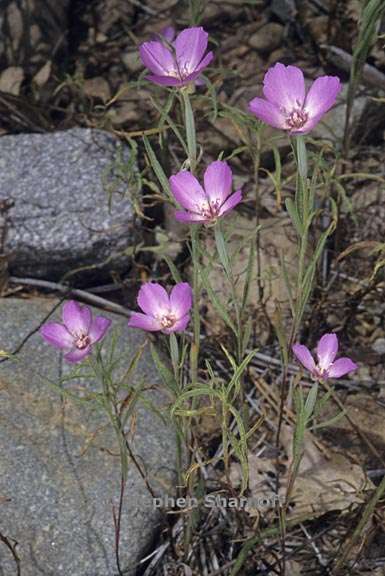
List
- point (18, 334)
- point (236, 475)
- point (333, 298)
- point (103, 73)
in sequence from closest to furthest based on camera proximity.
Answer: point (236, 475)
point (18, 334)
point (333, 298)
point (103, 73)

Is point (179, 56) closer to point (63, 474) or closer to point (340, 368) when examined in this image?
point (340, 368)

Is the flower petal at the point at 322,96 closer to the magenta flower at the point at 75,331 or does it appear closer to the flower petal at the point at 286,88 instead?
the flower petal at the point at 286,88

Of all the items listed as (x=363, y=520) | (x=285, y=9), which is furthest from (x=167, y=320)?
(x=285, y=9)

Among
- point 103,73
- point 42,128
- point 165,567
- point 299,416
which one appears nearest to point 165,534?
point 165,567

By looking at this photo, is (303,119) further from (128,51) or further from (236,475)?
(128,51)

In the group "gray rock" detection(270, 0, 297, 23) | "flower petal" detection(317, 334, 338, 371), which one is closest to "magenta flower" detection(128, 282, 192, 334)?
"flower petal" detection(317, 334, 338, 371)

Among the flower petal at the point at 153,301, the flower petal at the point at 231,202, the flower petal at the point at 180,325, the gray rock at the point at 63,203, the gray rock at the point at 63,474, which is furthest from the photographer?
the gray rock at the point at 63,203

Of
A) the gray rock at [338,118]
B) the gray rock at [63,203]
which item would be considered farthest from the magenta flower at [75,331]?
the gray rock at [338,118]
